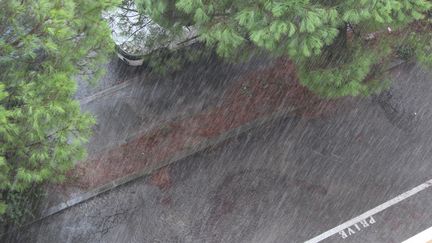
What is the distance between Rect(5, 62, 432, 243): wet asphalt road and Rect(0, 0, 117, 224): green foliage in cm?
294

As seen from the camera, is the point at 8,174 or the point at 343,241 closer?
the point at 8,174

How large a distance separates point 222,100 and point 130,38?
9.06 feet

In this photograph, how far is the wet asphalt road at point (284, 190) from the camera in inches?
360

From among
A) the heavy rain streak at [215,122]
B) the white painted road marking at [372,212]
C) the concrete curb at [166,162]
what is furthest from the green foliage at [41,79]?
the white painted road marking at [372,212]

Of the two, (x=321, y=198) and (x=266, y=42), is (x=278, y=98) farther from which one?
(x=266, y=42)

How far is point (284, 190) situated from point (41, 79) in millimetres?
5774

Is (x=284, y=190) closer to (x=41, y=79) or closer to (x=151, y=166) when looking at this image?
(x=151, y=166)

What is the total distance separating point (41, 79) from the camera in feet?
19.9

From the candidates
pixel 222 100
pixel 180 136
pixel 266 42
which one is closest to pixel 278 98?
pixel 222 100

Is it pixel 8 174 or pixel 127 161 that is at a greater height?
pixel 8 174

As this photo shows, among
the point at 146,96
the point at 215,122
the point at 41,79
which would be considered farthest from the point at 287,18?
the point at 146,96

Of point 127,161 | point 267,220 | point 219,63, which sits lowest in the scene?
point 127,161

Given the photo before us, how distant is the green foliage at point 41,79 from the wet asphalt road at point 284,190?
2.94 metres

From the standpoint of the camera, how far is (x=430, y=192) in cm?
971
